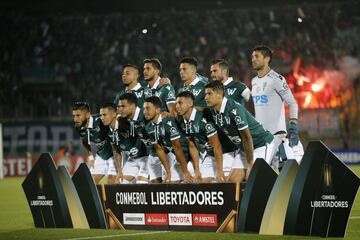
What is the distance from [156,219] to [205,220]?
0.73 meters

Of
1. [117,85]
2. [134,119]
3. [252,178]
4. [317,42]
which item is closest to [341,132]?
[317,42]

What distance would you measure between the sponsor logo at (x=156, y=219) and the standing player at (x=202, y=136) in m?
0.80

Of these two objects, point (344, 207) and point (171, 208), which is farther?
point (171, 208)

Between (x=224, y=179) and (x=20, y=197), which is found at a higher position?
(x=224, y=179)

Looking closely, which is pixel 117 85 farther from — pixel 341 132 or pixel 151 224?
pixel 151 224

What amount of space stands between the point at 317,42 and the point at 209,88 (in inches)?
912

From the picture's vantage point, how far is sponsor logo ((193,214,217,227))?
9547mm

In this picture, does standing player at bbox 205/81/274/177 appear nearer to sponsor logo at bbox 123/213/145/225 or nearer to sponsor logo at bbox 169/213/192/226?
sponsor logo at bbox 169/213/192/226

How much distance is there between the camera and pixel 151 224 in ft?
33.2

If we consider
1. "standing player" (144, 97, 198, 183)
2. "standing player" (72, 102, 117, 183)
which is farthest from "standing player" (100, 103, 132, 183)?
"standing player" (144, 97, 198, 183)

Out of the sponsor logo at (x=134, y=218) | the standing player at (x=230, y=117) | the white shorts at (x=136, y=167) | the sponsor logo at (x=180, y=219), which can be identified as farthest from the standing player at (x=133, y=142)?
the sponsor logo at (x=180, y=219)

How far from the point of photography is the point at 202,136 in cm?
1059

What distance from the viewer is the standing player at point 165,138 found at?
10.6 m

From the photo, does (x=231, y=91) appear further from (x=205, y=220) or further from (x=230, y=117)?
(x=205, y=220)
